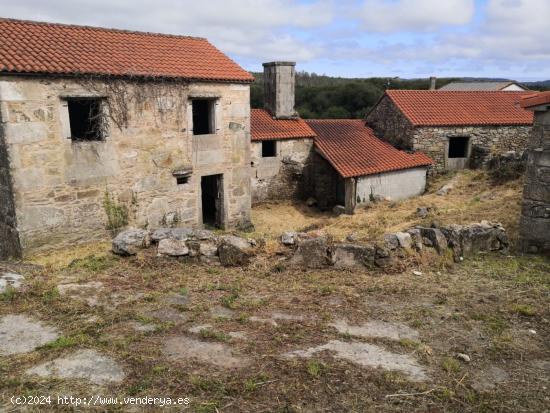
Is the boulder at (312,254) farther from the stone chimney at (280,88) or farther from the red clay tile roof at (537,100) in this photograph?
the stone chimney at (280,88)

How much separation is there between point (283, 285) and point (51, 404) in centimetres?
365

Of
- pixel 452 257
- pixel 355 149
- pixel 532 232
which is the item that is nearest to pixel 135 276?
pixel 452 257

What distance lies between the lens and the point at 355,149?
731 inches

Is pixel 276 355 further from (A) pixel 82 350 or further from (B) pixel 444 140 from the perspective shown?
(B) pixel 444 140

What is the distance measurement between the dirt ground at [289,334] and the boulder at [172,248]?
0.14m

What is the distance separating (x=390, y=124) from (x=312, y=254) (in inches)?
571

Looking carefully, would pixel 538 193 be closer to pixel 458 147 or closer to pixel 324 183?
pixel 324 183

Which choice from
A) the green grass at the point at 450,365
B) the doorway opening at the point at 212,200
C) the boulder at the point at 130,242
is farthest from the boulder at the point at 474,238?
the doorway opening at the point at 212,200

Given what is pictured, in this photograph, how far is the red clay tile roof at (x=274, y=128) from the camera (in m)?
17.6

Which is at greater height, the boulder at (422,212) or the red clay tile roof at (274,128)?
the red clay tile roof at (274,128)

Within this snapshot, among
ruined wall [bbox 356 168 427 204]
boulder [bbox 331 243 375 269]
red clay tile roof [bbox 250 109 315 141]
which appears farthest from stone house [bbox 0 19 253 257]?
boulder [bbox 331 243 375 269]

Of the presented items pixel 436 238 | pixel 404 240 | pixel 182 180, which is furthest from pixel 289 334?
pixel 182 180

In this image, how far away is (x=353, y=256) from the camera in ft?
24.7

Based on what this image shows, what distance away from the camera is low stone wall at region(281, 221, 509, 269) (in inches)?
295
